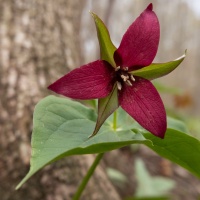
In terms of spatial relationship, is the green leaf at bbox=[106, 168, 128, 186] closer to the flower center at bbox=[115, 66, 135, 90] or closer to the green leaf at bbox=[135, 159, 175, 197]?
the green leaf at bbox=[135, 159, 175, 197]

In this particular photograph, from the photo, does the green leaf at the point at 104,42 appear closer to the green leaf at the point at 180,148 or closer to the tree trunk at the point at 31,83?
the green leaf at the point at 180,148

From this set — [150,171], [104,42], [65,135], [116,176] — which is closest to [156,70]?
[104,42]

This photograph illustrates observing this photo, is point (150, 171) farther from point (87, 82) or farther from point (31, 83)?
point (87, 82)

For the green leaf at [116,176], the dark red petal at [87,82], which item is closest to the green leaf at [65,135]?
the dark red petal at [87,82]

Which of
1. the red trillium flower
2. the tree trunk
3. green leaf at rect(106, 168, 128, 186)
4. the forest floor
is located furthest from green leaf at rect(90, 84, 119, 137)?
the forest floor

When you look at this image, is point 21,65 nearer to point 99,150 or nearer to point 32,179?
point 32,179

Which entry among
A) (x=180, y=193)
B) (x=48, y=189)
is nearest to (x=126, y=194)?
(x=180, y=193)
